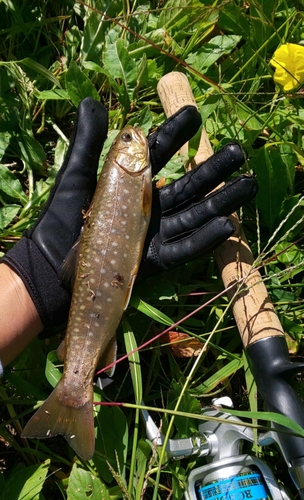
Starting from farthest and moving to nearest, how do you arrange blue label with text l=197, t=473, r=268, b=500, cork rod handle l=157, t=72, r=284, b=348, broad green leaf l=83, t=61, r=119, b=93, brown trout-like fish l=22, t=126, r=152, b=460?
broad green leaf l=83, t=61, r=119, b=93
cork rod handle l=157, t=72, r=284, b=348
brown trout-like fish l=22, t=126, r=152, b=460
blue label with text l=197, t=473, r=268, b=500

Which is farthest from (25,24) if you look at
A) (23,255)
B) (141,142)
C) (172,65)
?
(23,255)

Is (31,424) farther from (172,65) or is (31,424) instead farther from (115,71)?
(172,65)

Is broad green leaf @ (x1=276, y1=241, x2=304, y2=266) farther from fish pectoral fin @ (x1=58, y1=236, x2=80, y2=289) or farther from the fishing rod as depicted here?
fish pectoral fin @ (x1=58, y1=236, x2=80, y2=289)

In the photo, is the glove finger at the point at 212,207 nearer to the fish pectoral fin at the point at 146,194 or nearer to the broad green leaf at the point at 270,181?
the fish pectoral fin at the point at 146,194

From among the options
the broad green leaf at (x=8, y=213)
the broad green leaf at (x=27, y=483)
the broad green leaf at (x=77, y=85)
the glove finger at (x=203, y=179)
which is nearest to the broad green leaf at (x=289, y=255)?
the glove finger at (x=203, y=179)

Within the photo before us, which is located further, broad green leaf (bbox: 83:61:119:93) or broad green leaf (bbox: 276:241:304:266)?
broad green leaf (bbox: 83:61:119:93)

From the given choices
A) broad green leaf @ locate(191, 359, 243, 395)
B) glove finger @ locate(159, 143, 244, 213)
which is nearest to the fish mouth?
glove finger @ locate(159, 143, 244, 213)
